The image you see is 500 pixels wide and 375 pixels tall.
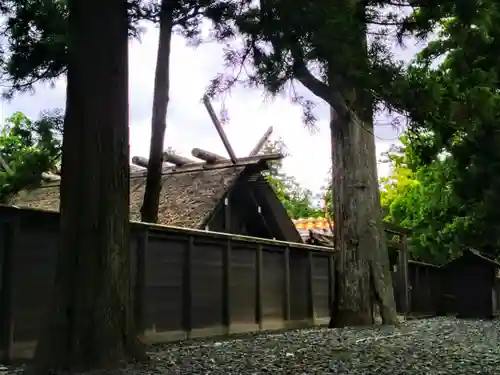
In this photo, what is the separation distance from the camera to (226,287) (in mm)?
8797

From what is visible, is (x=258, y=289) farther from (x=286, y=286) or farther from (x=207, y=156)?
(x=207, y=156)

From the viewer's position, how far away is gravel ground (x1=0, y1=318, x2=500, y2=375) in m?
4.85

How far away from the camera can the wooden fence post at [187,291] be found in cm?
797

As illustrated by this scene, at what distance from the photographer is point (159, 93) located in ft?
35.7

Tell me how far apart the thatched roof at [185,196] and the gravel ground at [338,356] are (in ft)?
23.8

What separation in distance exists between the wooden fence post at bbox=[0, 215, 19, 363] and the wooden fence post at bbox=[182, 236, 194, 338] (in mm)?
2748

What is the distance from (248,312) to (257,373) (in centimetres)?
469

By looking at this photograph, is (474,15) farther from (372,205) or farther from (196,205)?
(196,205)

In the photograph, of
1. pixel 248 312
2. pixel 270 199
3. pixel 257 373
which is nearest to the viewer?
pixel 257 373

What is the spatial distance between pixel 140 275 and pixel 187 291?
3.06ft

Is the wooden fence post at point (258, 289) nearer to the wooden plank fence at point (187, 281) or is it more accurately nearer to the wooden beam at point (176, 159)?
the wooden plank fence at point (187, 281)

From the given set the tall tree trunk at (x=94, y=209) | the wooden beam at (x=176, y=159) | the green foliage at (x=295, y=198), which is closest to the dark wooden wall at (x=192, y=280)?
the tall tree trunk at (x=94, y=209)

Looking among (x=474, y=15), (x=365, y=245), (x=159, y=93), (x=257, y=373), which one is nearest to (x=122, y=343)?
(x=257, y=373)

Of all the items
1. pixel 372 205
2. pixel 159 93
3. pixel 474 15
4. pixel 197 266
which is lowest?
pixel 197 266
